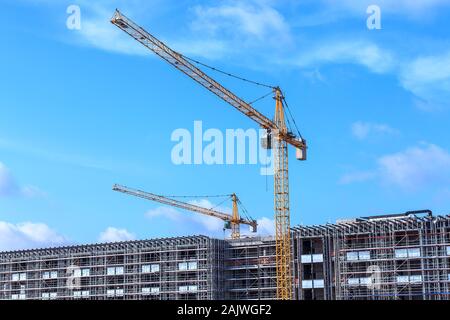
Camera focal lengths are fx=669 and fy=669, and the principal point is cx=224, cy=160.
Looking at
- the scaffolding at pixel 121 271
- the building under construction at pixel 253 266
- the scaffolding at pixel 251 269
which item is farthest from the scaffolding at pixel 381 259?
the scaffolding at pixel 121 271

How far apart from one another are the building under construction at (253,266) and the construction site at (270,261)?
0.18 metres

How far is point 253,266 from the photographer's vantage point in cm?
13025

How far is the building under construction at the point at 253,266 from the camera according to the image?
367ft

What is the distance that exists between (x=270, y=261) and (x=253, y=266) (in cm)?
390

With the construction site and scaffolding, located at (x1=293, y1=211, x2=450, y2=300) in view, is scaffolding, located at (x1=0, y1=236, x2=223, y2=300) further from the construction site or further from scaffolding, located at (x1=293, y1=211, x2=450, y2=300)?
scaffolding, located at (x1=293, y1=211, x2=450, y2=300)

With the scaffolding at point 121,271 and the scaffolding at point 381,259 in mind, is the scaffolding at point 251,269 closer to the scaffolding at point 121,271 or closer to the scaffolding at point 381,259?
the scaffolding at point 121,271

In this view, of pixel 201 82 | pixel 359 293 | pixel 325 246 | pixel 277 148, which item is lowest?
pixel 359 293

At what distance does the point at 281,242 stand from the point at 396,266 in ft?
66.8

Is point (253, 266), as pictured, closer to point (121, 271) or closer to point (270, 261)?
point (270, 261)

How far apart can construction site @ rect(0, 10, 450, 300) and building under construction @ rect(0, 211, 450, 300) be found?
0.58 ft

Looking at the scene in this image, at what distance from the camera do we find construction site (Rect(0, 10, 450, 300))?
112 metres
